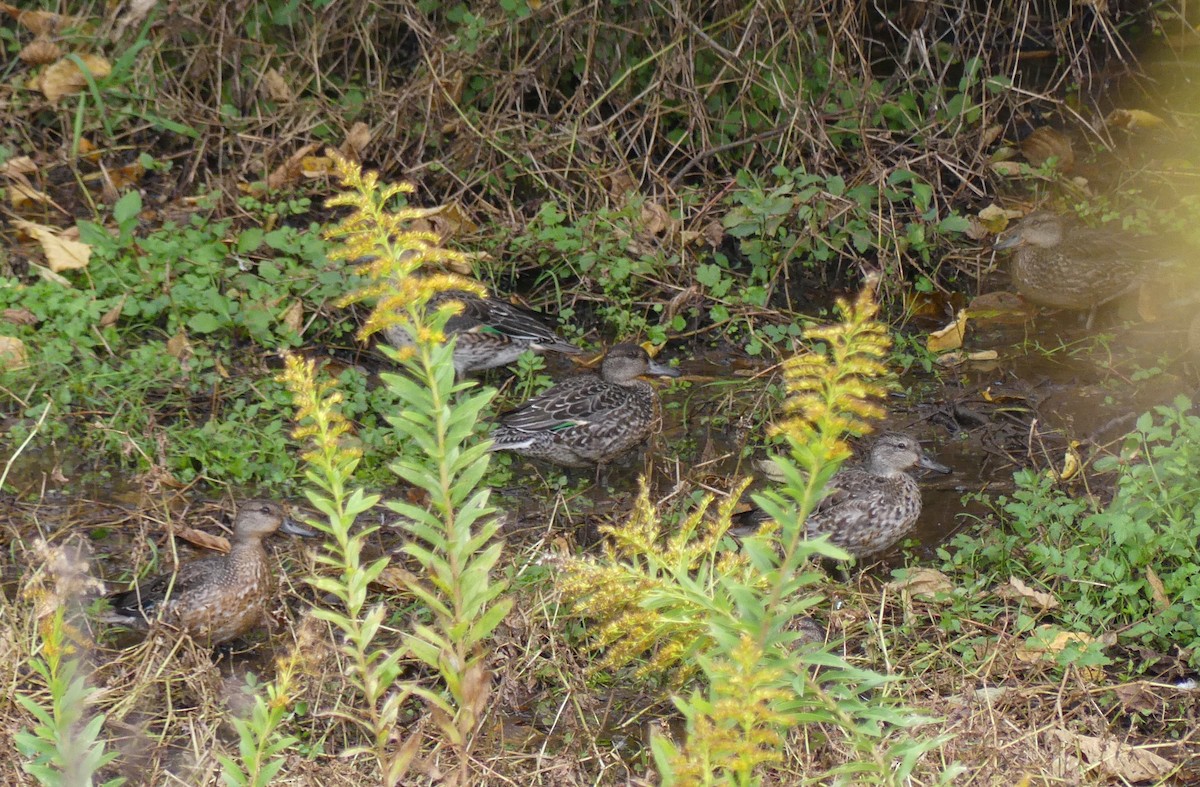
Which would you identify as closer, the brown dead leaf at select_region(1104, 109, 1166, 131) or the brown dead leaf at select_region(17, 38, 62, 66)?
the brown dead leaf at select_region(17, 38, 62, 66)

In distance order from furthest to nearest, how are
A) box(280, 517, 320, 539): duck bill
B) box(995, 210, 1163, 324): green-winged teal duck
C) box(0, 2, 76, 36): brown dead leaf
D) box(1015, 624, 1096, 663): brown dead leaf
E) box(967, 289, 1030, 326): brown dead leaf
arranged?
box(0, 2, 76, 36): brown dead leaf < box(967, 289, 1030, 326): brown dead leaf < box(995, 210, 1163, 324): green-winged teal duck < box(280, 517, 320, 539): duck bill < box(1015, 624, 1096, 663): brown dead leaf

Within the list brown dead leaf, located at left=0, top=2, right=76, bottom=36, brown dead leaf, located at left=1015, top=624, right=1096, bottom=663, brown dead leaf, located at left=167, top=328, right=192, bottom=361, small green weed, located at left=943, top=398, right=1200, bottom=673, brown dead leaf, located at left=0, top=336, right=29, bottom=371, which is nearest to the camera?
brown dead leaf, located at left=1015, top=624, right=1096, bottom=663

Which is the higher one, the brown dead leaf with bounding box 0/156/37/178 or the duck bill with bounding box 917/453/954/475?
the brown dead leaf with bounding box 0/156/37/178

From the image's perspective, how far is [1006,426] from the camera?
6320mm

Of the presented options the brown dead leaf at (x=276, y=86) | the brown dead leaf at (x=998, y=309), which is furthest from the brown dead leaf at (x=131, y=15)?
the brown dead leaf at (x=998, y=309)

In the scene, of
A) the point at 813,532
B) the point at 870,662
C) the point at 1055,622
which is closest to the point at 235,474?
the point at 813,532

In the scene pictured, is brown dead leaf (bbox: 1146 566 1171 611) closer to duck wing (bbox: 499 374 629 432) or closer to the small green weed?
the small green weed

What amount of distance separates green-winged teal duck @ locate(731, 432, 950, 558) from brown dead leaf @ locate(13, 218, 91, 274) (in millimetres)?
3622

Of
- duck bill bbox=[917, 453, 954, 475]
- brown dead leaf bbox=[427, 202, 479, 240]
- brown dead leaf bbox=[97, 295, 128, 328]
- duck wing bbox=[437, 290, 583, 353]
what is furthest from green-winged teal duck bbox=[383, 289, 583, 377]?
duck bill bbox=[917, 453, 954, 475]

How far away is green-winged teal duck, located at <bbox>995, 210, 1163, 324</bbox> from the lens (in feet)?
23.3

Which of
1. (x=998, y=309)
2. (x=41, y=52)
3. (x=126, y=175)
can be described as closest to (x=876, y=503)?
(x=998, y=309)

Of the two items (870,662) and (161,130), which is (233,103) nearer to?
(161,130)

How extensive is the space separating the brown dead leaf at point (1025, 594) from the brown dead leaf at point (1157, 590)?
31cm

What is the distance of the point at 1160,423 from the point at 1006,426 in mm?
666
